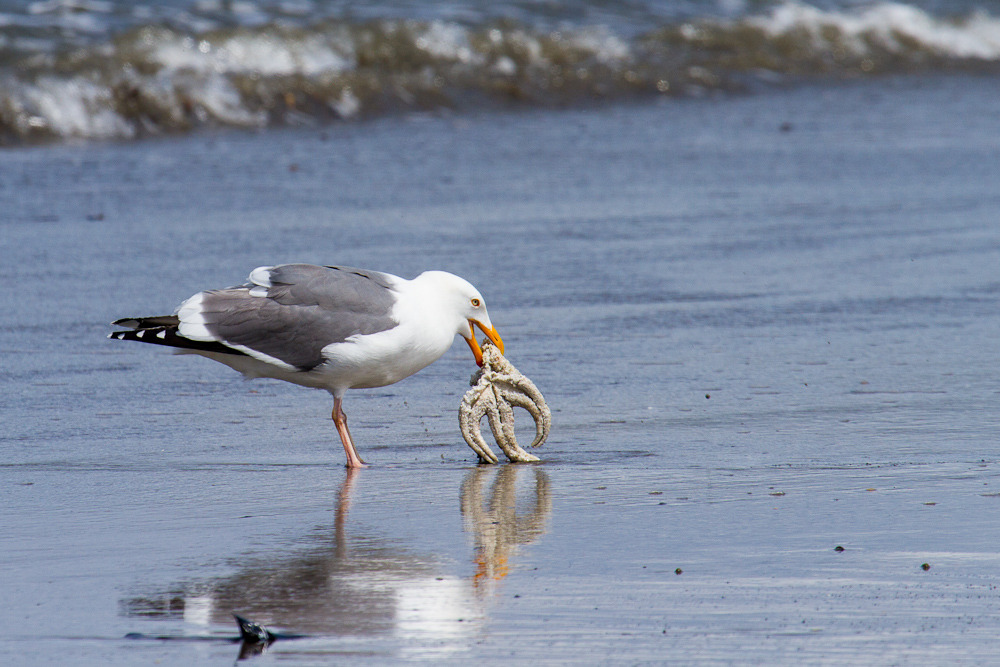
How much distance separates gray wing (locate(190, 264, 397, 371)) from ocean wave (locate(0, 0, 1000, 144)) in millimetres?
6969

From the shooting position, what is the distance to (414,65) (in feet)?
46.2

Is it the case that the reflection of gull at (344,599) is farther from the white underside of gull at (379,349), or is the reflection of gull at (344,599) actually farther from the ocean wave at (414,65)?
the ocean wave at (414,65)

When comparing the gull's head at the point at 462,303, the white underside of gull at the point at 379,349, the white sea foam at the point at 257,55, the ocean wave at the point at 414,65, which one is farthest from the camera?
the white sea foam at the point at 257,55

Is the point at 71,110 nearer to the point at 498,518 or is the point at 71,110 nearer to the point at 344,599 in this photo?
the point at 498,518

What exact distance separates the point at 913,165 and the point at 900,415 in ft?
18.8

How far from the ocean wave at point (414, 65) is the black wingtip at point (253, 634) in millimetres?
8950

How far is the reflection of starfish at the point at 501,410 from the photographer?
470 cm

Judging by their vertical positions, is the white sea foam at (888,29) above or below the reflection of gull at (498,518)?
below

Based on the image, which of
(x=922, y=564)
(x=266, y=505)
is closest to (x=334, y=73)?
(x=266, y=505)

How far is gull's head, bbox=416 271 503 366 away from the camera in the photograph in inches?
197

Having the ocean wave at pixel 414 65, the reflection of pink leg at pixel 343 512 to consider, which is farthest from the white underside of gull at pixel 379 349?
the ocean wave at pixel 414 65

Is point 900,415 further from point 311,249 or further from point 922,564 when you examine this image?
point 311,249

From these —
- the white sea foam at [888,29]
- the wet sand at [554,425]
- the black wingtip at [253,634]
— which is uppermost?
the black wingtip at [253,634]

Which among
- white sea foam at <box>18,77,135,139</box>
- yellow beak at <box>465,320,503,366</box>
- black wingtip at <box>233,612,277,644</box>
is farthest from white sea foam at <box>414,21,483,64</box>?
black wingtip at <box>233,612,277,644</box>
